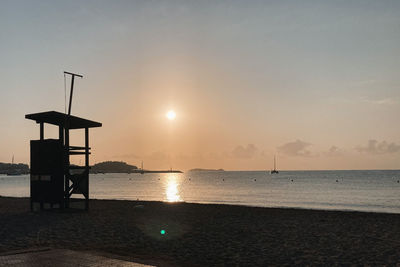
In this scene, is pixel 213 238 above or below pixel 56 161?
below

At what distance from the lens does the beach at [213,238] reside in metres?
11.0

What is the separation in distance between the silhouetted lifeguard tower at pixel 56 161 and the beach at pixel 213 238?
117cm

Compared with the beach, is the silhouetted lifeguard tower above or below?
above

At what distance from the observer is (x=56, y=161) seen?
68.0 feet

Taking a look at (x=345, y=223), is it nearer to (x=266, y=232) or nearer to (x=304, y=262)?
(x=266, y=232)

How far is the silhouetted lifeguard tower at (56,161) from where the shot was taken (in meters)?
20.7

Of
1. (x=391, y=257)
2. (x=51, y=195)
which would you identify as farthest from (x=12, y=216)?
(x=391, y=257)

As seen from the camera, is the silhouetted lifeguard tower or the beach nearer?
the beach

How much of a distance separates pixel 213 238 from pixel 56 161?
10.3 metres

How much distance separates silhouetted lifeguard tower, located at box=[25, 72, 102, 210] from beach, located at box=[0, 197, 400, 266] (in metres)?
1.17

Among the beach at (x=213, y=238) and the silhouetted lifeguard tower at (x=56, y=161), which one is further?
the silhouetted lifeguard tower at (x=56, y=161)

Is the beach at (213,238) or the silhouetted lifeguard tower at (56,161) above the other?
the silhouetted lifeguard tower at (56,161)

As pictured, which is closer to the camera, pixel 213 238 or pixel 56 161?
pixel 213 238

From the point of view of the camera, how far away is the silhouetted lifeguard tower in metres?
20.7
